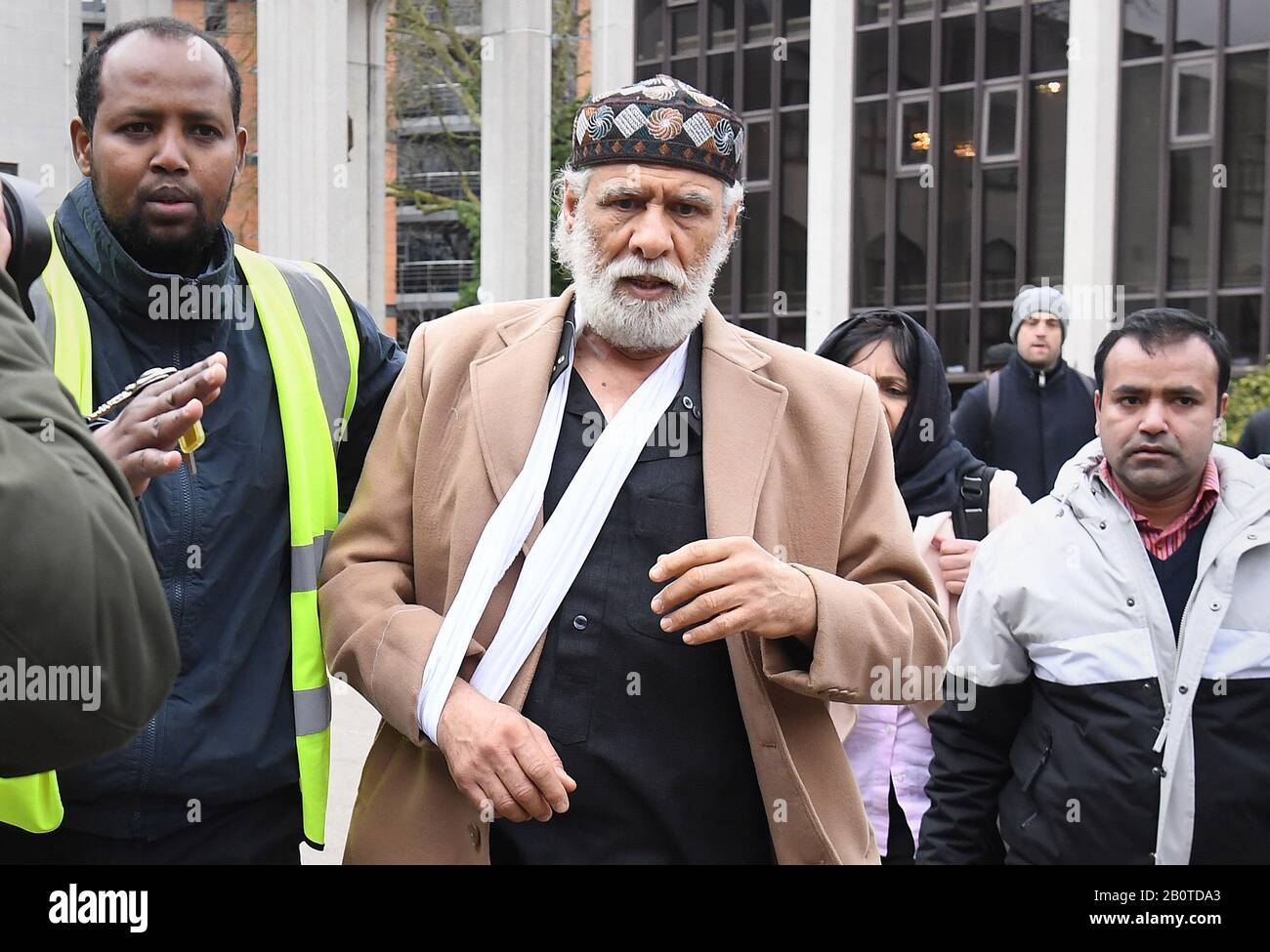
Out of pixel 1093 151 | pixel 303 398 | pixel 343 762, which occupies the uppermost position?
pixel 1093 151

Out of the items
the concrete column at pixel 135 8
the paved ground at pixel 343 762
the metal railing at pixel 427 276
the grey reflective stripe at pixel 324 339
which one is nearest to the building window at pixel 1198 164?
the concrete column at pixel 135 8

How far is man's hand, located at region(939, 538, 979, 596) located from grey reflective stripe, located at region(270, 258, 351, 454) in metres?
2.03

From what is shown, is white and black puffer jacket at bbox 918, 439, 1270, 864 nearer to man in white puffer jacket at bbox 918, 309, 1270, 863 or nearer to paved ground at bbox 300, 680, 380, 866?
→ man in white puffer jacket at bbox 918, 309, 1270, 863

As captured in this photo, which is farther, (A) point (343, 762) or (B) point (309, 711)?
(A) point (343, 762)

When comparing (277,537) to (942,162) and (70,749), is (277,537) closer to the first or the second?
(70,749)

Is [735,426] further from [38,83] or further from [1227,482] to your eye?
[38,83]

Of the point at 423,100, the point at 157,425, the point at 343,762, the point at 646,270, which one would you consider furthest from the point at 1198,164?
the point at 157,425

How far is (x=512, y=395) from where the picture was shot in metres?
2.97

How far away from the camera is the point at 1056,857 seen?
341 centimetres

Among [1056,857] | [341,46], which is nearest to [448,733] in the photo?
[1056,857]

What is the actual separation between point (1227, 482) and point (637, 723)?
1.62 metres

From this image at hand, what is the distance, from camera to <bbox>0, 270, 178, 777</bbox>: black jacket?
1282 millimetres

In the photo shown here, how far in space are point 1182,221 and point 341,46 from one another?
13.8m

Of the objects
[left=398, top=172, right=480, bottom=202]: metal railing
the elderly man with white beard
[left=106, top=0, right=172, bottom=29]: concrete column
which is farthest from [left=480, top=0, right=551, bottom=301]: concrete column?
[left=398, top=172, right=480, bottom=202]: metal railing
